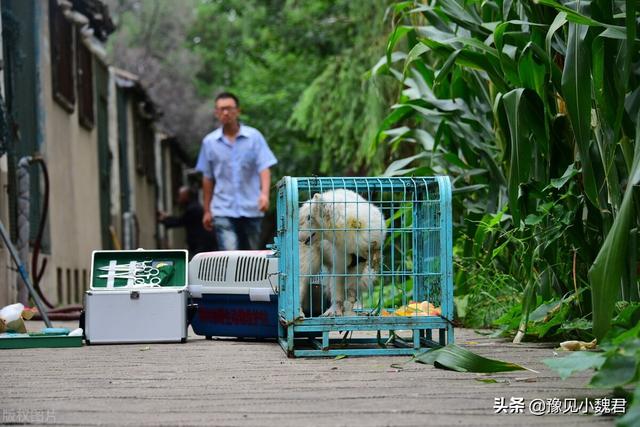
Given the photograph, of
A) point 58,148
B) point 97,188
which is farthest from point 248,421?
point 97,188

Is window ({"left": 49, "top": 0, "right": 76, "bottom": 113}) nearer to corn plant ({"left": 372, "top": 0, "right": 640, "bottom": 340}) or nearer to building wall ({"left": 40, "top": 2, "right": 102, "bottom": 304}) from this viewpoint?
building wall ({"left": 40, "top": 2, "right": 102, "bottom": 304})

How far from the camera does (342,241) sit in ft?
18.2

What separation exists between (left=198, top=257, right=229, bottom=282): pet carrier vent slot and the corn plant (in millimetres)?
1497

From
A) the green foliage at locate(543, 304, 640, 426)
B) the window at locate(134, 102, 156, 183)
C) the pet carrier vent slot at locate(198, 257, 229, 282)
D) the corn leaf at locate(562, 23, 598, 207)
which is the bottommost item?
the green foliage at locate(543, 304, 640, 426)

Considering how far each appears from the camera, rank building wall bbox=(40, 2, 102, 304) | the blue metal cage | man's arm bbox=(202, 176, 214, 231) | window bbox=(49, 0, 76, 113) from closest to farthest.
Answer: the blue metal cage
man's arm bbox=(202, 176, 214, 231)
building wall bbox=(40, 2, 102, 304)
window bbox=(49, 0, 76, 113)

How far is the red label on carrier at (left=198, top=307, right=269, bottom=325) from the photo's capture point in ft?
20.3

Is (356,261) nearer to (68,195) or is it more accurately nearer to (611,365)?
(611,365)

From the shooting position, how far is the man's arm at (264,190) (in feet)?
28.7

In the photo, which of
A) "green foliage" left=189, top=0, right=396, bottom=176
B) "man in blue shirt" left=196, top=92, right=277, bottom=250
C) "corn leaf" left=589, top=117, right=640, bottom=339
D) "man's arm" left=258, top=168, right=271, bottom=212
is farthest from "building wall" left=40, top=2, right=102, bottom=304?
"corn leaf" left=589, top=117, right=640, bottom=339

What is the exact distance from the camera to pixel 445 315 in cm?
515

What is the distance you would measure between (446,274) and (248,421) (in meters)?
2.06

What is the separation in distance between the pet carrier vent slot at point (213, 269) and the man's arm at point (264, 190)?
2140mm

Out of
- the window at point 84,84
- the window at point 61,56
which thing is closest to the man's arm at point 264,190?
the window at point 61,56

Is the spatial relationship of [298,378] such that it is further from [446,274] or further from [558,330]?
[558,330]
